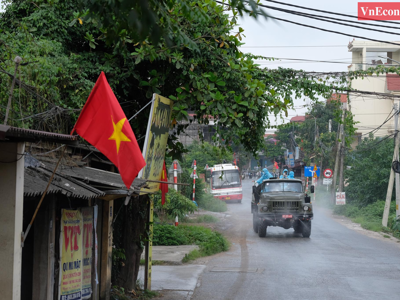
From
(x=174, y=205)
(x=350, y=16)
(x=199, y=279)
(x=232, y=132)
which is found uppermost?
(x=350, y=16)

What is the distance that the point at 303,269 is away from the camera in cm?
1269

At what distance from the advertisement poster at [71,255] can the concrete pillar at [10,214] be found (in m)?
1.90

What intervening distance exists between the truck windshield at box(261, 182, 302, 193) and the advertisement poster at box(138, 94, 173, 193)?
1286 centimetres

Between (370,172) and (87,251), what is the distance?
25.2 m

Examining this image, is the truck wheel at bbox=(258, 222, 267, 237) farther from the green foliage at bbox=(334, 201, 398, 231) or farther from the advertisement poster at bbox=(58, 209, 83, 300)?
the advertisement poster at bbox=(58, 209, 83, 300)

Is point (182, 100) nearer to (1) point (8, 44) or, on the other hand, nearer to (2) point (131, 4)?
(1) point (8, 44)

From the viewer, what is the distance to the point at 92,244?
8.16 meters

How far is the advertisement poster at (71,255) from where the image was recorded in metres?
7.06

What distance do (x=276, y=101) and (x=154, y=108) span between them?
278 cm

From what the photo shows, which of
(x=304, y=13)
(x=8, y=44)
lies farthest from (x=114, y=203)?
(x=304, y=13)

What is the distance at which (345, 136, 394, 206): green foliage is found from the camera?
95.7 ft

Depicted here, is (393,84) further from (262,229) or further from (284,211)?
(262,229)

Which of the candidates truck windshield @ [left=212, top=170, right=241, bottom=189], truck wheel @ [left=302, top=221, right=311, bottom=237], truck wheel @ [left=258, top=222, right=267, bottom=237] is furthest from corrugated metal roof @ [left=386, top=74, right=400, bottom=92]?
truck wheel @ [left=258, top=222, right=267, bottom=237]

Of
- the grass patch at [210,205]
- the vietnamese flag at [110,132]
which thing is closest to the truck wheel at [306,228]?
the grass patch at [210,205]
